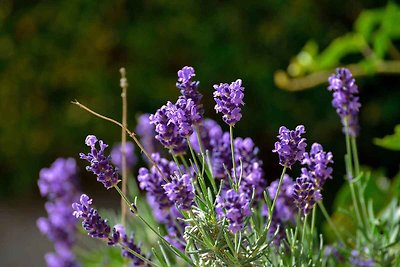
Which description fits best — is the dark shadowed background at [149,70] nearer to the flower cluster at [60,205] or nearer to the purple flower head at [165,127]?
the flower cluster at [60,205]

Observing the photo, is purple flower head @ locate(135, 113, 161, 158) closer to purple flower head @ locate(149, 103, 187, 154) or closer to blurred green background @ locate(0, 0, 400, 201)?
purple flower head @ locate(149, 103, 187, 154)

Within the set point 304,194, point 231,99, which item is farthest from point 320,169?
point 231,99

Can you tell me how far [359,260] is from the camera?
1084 millimetres

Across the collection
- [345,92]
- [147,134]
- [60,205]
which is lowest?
[345,92]

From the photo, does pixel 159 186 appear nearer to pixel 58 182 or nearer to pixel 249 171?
pixel 249 171

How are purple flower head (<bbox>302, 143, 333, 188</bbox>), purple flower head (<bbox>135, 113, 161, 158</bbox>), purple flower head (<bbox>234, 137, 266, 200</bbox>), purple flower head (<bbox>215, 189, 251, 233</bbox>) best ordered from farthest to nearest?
purple flower head (<bbox>135, 113, 161, 158</bbox>) → purple flower head (<bbox>234, 137, 266, 200</bbox>) → purple flower head (<bbox>302, 143, 333, 188</bbox>) → purple flower head (<bbox>215, 189, 251, 233</bbox>)

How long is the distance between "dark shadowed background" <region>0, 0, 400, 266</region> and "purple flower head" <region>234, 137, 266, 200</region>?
1.67 metres

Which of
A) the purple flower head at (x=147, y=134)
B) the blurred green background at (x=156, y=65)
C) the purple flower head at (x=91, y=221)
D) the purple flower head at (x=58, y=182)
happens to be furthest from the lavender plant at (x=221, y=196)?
the blurred green background at (x=156, y=65)

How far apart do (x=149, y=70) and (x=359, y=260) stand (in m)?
1.97

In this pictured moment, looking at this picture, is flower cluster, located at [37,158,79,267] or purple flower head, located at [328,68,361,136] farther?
flower cluster, located at [37,158,79,267]

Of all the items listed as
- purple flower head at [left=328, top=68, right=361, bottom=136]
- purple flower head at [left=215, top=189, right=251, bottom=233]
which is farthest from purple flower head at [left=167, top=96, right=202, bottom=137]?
purple flower head at [left=328, top=68, right=361, bottom=136]

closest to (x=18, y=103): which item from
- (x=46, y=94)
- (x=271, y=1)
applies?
(x=46, y=94)

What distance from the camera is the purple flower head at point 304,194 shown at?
2.78ft

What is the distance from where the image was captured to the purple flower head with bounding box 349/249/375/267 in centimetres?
106
